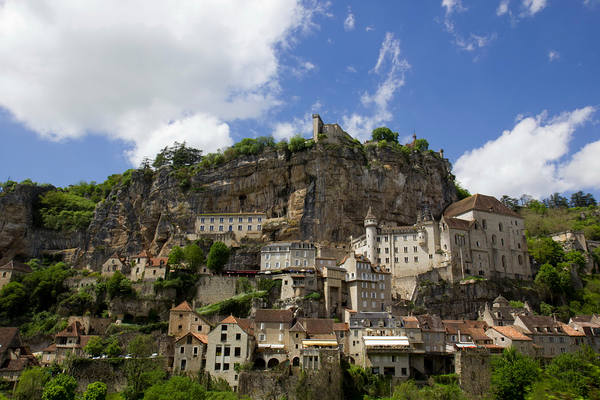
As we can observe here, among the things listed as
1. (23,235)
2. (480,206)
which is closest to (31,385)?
(23,235)

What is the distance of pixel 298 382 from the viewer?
141 ft

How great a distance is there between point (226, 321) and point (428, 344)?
20.6 metres

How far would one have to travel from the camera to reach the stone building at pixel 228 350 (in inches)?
1772

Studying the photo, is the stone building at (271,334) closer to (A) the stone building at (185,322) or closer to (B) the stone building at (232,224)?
(A) the stone building at (185,322)

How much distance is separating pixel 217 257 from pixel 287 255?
31.6 ft

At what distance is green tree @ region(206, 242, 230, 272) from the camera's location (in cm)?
6538

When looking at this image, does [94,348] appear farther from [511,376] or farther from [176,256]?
[511,376]

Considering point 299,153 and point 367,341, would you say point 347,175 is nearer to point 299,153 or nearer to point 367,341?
point 299,153

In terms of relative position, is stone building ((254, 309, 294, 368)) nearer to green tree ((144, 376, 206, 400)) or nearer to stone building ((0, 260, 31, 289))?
green tree ((144, 376, 206, 400))

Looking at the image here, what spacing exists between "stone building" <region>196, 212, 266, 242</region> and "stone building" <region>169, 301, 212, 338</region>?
2177 cm

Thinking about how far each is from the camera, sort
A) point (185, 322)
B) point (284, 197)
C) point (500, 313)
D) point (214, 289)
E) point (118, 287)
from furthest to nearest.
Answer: point (284, 197), point (214, 289), point (118, 287), point (500, 313), point (185, 322)

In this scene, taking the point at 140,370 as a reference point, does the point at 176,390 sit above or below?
below

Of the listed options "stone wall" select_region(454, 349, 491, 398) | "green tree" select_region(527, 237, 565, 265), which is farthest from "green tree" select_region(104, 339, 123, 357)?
"green tree" select_region(527, 237, 565, 265)

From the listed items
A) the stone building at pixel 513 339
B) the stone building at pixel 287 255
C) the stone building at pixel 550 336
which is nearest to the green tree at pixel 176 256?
the stone building at pixel 287 255
